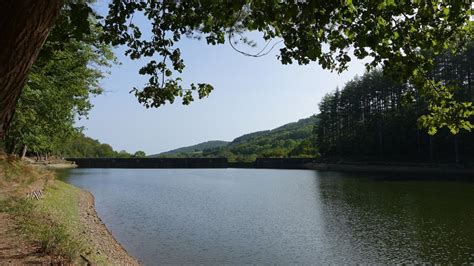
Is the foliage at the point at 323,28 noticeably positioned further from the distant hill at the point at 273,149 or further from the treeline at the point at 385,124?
the distant hill at the point at 273,149

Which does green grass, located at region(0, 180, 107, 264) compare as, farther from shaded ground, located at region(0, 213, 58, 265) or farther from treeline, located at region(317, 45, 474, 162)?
treeline, located at region(317, 45, 474, 162)

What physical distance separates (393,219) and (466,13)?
1872 cm

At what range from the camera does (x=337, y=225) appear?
19.4 m

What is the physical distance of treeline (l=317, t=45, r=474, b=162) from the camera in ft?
195

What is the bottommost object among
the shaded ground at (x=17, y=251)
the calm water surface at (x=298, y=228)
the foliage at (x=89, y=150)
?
the calm water surface at (x=298, y=228)

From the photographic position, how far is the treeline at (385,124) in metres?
59.4

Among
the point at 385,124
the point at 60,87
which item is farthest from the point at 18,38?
the point at 385,124

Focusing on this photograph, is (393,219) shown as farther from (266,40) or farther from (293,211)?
(266,40)

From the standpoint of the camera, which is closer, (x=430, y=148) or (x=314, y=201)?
(x=314, y=201)

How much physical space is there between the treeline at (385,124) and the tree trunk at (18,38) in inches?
2009

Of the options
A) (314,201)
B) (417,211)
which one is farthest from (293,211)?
(417,211)

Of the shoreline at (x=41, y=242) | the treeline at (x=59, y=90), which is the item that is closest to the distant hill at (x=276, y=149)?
the treeline at (x=59, y=90)

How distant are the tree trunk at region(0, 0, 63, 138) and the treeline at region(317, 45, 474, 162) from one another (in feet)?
167

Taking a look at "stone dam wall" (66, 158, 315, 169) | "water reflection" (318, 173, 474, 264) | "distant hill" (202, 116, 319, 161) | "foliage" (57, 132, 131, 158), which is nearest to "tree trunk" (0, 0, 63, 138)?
"water reflection" (318, 173, 474, 264)
